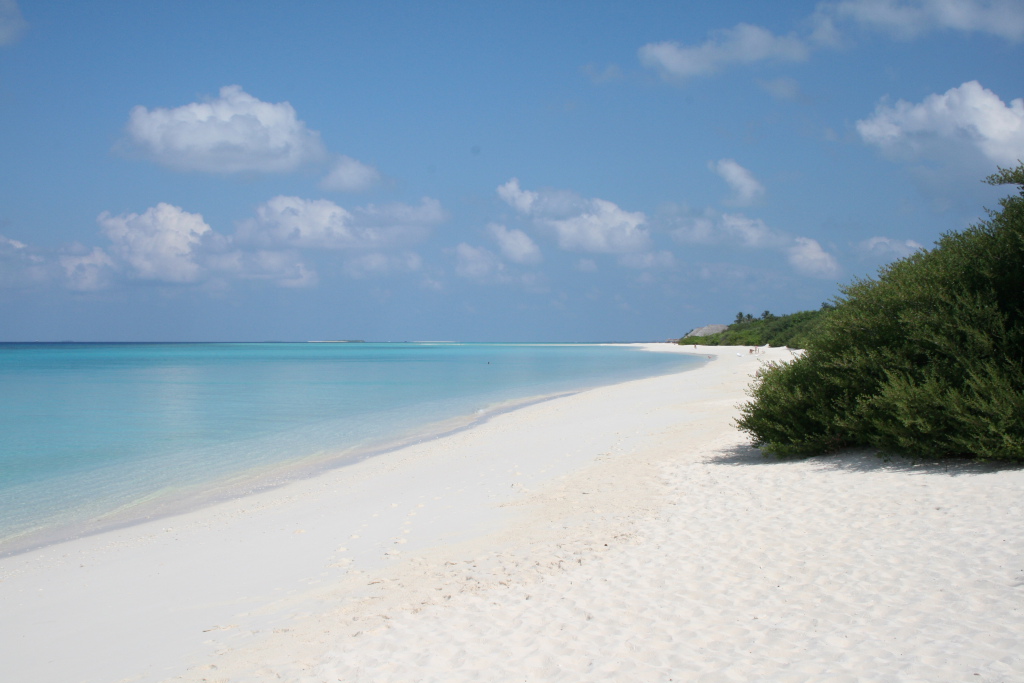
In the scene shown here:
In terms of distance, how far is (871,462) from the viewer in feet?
31.3

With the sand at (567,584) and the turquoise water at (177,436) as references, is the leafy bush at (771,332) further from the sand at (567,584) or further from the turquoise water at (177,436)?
the sand at (567,584)

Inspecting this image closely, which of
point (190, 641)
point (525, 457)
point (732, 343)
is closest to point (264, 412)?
point (525, 457)

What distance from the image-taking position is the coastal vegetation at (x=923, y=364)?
848 centimetres

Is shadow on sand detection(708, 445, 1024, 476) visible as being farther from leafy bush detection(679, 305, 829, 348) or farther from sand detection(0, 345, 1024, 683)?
leafy bush detection(679, 305, 829, 348)

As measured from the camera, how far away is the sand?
179 inches

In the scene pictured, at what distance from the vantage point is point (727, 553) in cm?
648

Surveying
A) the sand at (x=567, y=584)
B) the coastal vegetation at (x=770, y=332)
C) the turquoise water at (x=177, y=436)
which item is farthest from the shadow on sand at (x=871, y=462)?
the coastal vegetation at (x=770, y=332)

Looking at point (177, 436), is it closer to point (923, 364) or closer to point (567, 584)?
point (567, 584)

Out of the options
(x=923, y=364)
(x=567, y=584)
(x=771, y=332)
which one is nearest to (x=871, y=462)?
(x=923, y=364)

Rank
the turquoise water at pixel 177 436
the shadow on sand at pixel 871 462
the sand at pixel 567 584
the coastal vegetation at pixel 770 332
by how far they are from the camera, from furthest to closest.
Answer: the coastal vegetation at pixel 770 332 → the turquoise water at pixel 177 436 → the shadow on sand at pixel 871 462 → the sand at pixel 567 584

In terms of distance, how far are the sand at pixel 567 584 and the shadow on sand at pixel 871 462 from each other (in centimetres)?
6

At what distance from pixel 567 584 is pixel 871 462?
591cm

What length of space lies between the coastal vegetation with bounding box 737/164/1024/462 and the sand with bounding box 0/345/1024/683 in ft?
1.50

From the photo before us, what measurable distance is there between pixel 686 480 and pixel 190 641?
6975 mm
